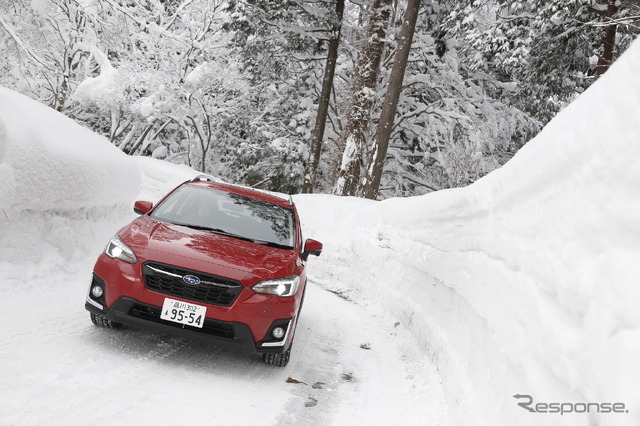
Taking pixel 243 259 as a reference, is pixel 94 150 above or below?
above

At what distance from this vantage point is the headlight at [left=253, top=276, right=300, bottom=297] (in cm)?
539

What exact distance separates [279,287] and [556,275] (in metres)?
2.97

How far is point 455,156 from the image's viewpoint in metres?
19.9

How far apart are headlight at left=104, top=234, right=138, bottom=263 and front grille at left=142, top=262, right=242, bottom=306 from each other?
0.57ft

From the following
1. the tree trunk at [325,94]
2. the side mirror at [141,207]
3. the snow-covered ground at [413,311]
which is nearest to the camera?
the snow-covered ground at [413,311]

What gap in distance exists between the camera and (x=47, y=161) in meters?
7.22

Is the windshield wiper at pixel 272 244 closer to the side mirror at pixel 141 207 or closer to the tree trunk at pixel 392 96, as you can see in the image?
the side mirror at pixel 141 207

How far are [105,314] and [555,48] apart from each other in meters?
13.1

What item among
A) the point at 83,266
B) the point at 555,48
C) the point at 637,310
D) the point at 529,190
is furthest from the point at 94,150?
the point at 555,48

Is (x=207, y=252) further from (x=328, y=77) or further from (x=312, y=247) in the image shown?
(x=328, y=77)

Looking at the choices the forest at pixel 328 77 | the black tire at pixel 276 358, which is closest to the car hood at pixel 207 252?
the black tire at pixel 276 358

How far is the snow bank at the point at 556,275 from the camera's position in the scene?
2383 millimetres

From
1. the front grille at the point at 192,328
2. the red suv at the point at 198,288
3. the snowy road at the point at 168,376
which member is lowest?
the snowy road at the point at 168,376

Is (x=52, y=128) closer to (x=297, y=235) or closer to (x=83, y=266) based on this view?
(x=83, y=266)
